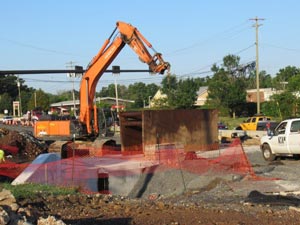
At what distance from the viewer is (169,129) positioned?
90.3ft

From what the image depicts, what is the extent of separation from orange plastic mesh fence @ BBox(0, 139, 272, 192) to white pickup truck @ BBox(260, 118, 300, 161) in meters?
3.79

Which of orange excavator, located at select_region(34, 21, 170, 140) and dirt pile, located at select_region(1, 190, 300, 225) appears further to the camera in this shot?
orange excavator, located at select_region(34, 21, 170, 140)

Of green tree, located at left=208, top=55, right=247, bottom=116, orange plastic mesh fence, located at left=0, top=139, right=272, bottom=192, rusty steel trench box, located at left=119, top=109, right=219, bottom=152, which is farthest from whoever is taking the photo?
green tree, located at left=208, top=55, right=247, bottom=116

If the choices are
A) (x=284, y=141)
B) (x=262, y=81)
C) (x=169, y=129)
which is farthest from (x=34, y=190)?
(x=262, y=81)

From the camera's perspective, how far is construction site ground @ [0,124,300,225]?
937cm

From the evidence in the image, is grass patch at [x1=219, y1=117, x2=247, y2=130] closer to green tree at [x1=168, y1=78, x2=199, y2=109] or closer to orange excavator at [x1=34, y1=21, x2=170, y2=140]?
green tree at [x1=168, y1=78, x2=199, y2=109]

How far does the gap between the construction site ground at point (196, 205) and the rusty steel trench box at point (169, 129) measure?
9403 millimetres

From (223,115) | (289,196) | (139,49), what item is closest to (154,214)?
(289,196)

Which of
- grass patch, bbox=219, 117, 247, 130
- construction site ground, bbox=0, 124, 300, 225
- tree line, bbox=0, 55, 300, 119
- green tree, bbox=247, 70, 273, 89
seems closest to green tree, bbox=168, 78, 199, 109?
tree line, bbox=0, 55, 300, 119

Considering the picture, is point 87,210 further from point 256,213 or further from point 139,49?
point 139,49

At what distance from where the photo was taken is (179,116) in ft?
92.7

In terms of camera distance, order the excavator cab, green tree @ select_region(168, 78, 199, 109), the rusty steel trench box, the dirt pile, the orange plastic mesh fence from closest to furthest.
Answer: the dirt pile, the orange plastic mesh fence, the rusty steel trench box, the excavator cab, green tree @ select_region(168, 78, 199, 109)

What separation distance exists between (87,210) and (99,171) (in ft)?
20.7

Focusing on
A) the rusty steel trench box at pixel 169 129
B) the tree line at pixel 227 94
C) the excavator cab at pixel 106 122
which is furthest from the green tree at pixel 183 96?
the excavator cab at pixel 106 122
